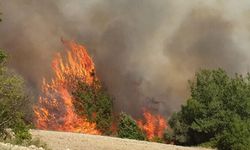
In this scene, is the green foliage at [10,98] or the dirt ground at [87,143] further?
the dirt ground at [87,143]

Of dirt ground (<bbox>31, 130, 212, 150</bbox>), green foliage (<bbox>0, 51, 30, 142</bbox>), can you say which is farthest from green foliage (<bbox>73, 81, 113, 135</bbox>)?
green foliage (<bbox>0, 51, 30, 142</bbox>)

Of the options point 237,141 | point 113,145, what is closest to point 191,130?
A: point 237,141

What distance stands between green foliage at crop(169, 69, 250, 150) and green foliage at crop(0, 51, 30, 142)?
45.8m

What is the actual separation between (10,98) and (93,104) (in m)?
82.0

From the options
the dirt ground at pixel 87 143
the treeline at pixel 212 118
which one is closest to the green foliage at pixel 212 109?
the treeline at pixel 212 118

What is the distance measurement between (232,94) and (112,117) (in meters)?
34.0

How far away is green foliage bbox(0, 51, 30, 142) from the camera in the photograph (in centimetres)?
3397

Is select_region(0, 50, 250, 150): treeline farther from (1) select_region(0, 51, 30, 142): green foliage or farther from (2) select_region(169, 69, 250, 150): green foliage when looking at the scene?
(1) select_region(0, 51, 30, 142): green foliage

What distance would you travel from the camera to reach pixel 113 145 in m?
56.8

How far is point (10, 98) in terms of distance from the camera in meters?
34.2

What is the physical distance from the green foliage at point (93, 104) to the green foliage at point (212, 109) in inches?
950

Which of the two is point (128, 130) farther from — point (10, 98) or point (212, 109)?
point (10, 98)

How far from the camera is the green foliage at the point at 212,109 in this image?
80.6 metres

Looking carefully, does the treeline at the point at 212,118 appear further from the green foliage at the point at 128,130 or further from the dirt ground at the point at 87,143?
the dirt ground at the point at 87,143
